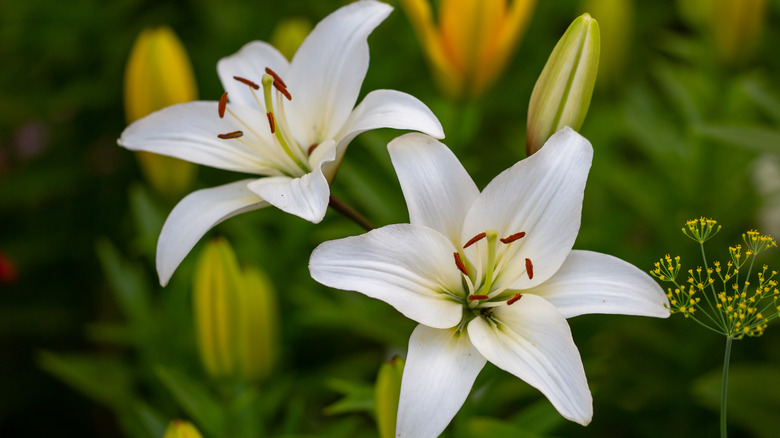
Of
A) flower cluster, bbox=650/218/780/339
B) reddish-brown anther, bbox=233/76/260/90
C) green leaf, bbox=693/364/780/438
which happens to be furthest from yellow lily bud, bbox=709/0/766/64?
reddish-brown anther, bbox=233/76/260/90

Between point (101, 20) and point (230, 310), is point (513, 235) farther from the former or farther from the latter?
point (101, 20)

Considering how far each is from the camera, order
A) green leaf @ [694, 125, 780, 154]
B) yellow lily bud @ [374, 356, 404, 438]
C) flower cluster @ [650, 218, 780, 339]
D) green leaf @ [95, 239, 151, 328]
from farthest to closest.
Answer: green leaf @ [95, 239, 151, 328] < green leaf @ [694, 125, 780, 154] < yellow lily bud @ [374, 356, 404, 438] < flower cluster @ [650, 218, 780, 339]

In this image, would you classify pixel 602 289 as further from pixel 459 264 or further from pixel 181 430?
pixel 181 430

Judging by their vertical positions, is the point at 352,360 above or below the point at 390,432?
below

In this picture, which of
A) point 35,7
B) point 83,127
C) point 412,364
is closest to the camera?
point 412,364

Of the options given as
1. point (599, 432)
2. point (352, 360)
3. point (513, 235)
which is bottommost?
point (599, 432)

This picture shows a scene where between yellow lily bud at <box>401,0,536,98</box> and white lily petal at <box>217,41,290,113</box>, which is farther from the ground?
white lily petal at <box>217,41,290,113</box>

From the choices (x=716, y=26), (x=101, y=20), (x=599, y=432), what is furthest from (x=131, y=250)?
(x=716, y=26)

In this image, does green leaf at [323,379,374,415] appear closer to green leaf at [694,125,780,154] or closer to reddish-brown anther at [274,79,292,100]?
reddish-brown anther at [274,79,292,100]
